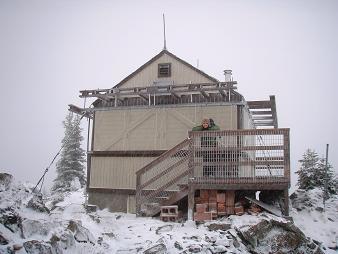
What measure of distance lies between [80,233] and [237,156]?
605 centimetres

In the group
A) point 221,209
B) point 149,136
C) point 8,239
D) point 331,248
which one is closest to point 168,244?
point 221,209

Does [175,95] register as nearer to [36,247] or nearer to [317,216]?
[317,216]

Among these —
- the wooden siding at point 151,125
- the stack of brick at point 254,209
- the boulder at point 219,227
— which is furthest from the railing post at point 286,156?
the wooden siding at point 151,125

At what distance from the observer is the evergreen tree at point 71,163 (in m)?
31.1

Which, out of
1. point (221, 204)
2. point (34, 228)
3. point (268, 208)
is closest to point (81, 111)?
point (221, 204)

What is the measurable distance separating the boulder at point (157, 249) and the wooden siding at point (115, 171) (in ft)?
23.4

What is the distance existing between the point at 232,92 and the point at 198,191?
5.10 meters

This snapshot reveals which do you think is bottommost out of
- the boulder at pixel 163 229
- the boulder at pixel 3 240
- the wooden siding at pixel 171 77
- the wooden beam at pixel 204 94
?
the boulder at pixel 163 229

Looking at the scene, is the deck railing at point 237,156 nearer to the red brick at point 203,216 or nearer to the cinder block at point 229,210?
the cinder block at point 229,210

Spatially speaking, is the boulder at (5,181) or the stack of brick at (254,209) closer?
the boulder at (5,181)

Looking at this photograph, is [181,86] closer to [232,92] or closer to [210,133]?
[232,92]

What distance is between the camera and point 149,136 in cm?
1723

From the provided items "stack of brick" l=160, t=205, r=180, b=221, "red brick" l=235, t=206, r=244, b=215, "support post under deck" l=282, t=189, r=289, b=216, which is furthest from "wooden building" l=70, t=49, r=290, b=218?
"support post under deck" l=282, t=189, r=289, b=216

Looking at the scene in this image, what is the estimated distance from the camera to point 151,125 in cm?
1734
